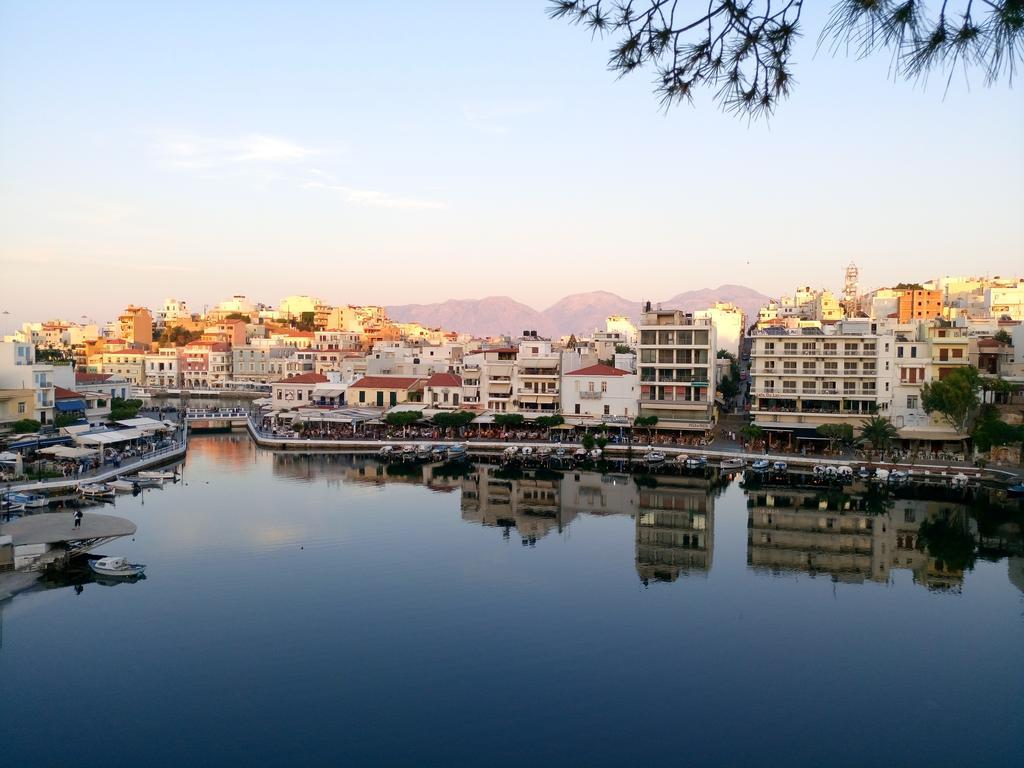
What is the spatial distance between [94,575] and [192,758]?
26.6 feet

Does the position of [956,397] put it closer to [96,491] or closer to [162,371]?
[96,491]

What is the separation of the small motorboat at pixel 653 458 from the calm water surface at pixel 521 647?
939cm

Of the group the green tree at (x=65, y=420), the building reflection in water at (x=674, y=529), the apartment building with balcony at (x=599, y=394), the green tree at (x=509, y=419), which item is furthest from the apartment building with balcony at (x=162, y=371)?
the building reflection in water at (x=674, y=529)

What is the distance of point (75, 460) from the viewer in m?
28.3

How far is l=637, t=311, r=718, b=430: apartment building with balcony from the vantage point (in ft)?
114

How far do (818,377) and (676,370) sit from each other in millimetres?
5909

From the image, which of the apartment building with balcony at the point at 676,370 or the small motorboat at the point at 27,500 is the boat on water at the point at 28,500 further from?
the apartment building with balcony at the point at 676,370

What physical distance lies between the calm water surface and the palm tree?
808cm

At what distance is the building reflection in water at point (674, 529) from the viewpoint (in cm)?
1823

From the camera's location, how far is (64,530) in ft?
56.0

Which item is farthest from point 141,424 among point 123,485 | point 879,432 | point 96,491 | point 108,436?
point 879,432

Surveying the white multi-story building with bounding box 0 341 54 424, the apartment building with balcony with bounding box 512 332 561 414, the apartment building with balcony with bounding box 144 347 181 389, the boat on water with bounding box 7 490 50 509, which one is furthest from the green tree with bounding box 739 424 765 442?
the apartment building with balcony with bounding box 144 347 181 389

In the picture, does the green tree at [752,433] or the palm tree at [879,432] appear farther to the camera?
the green tree at [752,433]

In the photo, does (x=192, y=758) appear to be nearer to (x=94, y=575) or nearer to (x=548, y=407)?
(x=94, y=575)
